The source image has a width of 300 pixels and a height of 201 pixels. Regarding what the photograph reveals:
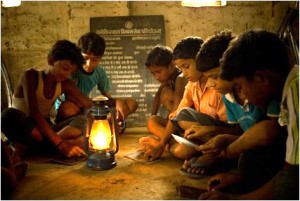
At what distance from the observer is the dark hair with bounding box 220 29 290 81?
2436 mm

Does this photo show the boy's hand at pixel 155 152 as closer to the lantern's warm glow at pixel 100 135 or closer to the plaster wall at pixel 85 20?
the lantern's warm glow at pixel 100 135

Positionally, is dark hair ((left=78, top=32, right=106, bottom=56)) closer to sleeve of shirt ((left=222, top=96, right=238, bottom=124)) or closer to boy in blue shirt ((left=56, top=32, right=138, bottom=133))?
boy in blue shirt ((left=56, top=32, right=138, bottom=133))

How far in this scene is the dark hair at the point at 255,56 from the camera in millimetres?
2436

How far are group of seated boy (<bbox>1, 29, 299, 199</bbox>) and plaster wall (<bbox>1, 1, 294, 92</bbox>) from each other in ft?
3.47

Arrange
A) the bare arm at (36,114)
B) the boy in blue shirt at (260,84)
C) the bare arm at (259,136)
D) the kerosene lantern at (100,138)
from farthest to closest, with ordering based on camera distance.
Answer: the bare arm at (36,114) → the kerosene lantern at (100,138) → the bare arm at (259,136) → the boy in blue shirt at (260,84)

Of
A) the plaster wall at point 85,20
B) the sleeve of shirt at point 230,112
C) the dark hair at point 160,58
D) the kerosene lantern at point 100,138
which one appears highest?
the plaster wall at point 85,20

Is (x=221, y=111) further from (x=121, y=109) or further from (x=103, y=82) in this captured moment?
(x=103, y=82)

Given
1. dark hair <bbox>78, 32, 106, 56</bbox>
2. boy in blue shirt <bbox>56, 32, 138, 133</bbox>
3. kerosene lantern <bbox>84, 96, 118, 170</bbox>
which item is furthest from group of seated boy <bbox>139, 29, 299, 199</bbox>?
dark hair <bbox>78, 32, 106, 56</bbox>

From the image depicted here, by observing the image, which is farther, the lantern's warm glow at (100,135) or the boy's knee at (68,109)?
the boy's knee at (68,109)

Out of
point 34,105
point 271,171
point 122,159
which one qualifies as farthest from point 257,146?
point 34,105

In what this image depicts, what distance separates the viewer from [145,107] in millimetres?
5438

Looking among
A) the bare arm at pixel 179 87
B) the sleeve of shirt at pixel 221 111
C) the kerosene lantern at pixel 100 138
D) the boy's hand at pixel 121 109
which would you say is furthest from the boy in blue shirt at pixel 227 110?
the boy's hand at pixel 121 109

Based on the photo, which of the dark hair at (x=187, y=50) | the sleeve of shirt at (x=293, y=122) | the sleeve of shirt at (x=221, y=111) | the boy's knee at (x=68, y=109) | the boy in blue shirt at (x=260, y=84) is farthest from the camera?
the boy's knee at (x=68, y=109)

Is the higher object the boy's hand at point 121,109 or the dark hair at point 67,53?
the dark hair at point 67,53
